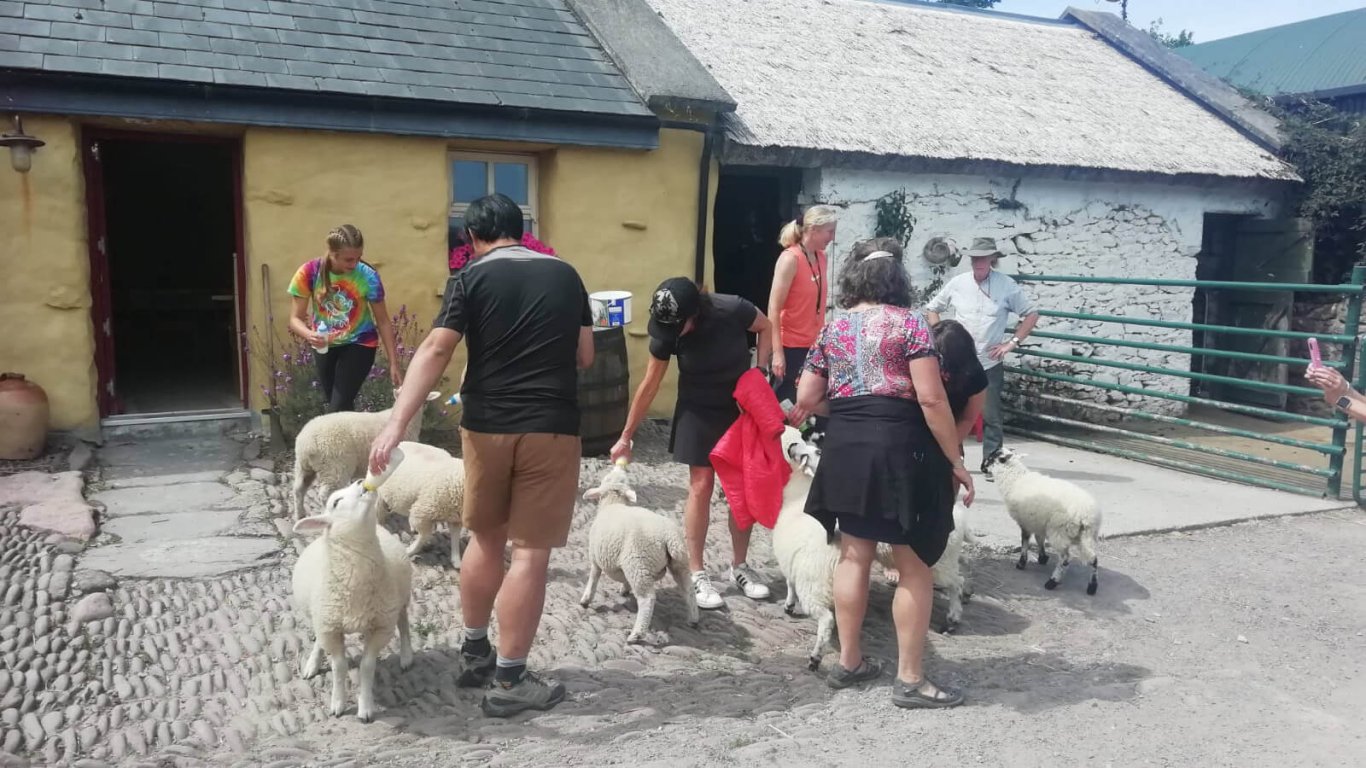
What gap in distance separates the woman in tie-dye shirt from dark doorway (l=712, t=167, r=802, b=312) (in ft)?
21.0

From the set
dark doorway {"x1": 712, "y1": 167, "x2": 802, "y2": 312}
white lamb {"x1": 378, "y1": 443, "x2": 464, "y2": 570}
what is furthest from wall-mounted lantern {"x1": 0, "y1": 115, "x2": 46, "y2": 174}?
dark doorway {"x1": 712, "y1": 167, "x2": 802, "y2": 312}

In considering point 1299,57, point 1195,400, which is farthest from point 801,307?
point 1299,57

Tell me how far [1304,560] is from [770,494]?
142 inches

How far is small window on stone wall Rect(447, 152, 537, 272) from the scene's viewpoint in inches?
336

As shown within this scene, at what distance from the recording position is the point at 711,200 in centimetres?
932

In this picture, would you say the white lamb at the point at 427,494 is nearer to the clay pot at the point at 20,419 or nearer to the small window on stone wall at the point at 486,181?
the clay pot at the point at 20,419

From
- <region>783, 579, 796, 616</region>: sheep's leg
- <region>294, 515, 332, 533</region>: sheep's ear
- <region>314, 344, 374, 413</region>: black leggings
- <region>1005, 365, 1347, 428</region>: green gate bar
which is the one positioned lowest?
<region>783, 579, 796, 616</region>: sheep's leg

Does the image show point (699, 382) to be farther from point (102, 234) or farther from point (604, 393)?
point (102, 234)

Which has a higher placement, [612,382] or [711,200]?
[711,200]

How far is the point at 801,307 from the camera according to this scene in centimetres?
593

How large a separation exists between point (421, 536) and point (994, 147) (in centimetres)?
753

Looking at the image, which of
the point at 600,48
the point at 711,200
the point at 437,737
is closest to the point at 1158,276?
the point at 711,200

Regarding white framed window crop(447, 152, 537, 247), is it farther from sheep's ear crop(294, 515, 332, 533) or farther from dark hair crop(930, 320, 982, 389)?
sheep's ear crop(294, 515, 332, 533)

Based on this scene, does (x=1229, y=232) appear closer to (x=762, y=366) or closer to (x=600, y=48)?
(x=600, y=48)
